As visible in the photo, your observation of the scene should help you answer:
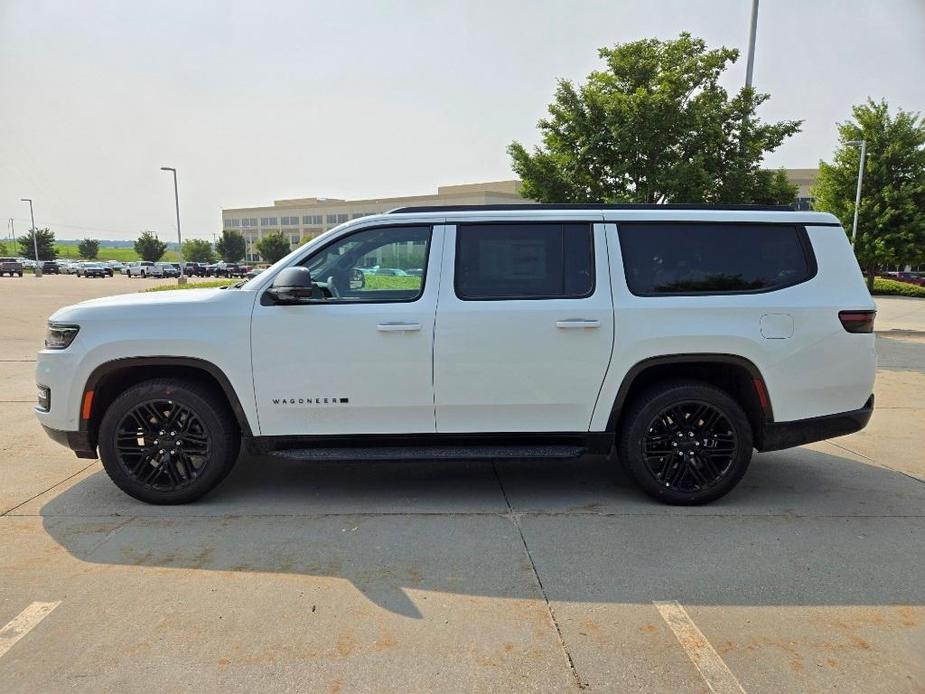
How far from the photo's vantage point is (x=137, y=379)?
4.32m

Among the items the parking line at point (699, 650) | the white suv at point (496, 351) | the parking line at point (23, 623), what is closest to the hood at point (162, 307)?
the white suv at point (496, 351)

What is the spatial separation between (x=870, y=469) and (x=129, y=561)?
557 centimetres

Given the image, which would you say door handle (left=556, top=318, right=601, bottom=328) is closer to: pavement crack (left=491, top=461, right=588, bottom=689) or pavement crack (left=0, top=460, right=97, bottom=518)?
pavement crack (left=491, top=461, right=588, bottom=689)

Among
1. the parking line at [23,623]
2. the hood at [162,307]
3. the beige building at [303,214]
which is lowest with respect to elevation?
the parking line at [23,623]

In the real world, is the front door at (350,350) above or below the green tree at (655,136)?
below

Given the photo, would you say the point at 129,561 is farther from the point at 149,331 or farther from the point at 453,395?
the point at 453,395

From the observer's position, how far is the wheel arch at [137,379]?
162 inches

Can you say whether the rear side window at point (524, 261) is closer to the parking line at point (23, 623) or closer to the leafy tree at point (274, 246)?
the parking line at point (23, 623)

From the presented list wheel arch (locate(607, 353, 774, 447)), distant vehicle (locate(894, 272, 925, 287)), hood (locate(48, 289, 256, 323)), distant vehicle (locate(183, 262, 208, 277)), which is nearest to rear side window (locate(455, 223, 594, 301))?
wheel arch (locate(607, 353, 774, 447))

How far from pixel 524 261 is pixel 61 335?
3123mm

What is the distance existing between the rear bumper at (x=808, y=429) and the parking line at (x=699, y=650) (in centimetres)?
166

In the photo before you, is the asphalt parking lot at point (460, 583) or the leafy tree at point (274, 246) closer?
the asphalt parking lot at point (460, 583)

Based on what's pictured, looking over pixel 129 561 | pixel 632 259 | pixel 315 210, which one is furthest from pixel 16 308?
pixel 315 210

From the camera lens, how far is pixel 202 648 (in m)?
2.77
